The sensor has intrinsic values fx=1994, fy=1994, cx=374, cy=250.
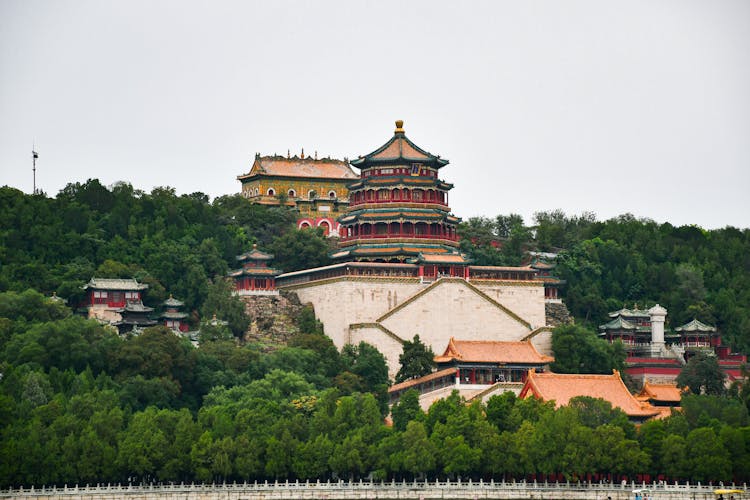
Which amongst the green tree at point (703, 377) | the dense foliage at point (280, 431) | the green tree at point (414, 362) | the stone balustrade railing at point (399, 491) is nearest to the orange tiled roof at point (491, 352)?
the green tree at point (414, 362)

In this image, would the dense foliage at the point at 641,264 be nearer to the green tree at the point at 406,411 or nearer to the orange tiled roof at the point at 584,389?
the orange tiled roof at the point at 584,389

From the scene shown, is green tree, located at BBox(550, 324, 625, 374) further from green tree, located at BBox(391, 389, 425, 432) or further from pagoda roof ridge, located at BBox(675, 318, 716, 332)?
green tree, located at BBox(391, 389, 425, 432)

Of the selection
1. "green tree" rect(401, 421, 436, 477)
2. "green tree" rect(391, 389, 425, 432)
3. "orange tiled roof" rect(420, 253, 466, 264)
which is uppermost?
"orange tiled roof" rect(420, 253, 466, 264)

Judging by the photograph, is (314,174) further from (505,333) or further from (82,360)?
(82,360)

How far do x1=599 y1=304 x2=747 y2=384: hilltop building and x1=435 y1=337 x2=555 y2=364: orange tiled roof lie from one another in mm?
8502

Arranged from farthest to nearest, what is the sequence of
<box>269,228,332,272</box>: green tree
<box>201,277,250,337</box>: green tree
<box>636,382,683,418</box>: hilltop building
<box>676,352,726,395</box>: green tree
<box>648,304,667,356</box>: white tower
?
<box>269,228,332,272</box>: green tree < <box>648,304,667,356</box>: white tower < <box>201,277,250,337</box>: green tree < <box>676,352,726,395</box>: green tree < <box>636,382,683,418</box>: hilltop building

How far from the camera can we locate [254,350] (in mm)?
92750

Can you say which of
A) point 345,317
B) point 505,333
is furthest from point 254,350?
point 505,333

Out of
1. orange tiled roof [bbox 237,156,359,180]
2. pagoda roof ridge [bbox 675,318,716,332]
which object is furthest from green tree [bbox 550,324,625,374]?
orange tiled roof [bbox 237,156,359,180]

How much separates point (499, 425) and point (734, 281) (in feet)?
108

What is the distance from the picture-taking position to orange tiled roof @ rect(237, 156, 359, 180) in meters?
122

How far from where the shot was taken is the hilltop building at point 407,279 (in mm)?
95500

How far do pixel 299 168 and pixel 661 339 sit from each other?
30.1m

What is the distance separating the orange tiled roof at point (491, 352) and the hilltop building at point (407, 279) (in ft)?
7.39
